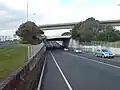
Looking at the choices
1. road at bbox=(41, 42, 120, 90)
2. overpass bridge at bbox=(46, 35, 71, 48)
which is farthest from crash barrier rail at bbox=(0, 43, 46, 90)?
overpass bridge at bbox=(46, 35, 71, 48)

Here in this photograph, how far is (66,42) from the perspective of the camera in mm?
186500

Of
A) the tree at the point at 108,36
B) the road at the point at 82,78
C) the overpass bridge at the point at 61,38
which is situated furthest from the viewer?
the overpass bridge at the point at 61,38

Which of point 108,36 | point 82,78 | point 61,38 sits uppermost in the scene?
point 108,36

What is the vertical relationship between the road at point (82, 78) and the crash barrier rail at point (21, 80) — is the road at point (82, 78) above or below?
below

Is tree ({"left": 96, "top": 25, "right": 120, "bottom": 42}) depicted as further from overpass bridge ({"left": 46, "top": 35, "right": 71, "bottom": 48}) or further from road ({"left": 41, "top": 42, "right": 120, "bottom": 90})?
road ({"left": 41, "top": 42, "right": 120, "bottom": 90})

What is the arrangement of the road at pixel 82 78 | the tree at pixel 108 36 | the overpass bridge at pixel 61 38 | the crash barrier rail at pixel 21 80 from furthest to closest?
the overpass bridge at pixel 61 38, the tree at pixel 108 36, the road at pixel 82 78, the crash barrier rail at pixel 21 80

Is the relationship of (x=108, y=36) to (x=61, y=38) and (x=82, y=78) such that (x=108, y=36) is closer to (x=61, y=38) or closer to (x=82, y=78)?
(x=61, y=38)

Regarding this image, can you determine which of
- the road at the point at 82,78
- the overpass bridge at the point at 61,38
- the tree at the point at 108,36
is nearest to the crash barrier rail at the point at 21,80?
the road at the point at 82,78

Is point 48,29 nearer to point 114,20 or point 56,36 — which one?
point 56,36

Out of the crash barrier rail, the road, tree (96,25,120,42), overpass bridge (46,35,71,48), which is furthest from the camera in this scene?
overpass bridge (46,35,71,48)

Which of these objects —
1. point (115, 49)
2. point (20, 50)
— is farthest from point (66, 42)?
point (20, 50)

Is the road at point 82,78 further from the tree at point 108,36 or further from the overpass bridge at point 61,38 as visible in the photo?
the overpass bridge at point 61,38

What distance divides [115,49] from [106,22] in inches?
2880

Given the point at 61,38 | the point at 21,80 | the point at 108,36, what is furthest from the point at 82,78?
the point at 61,38
